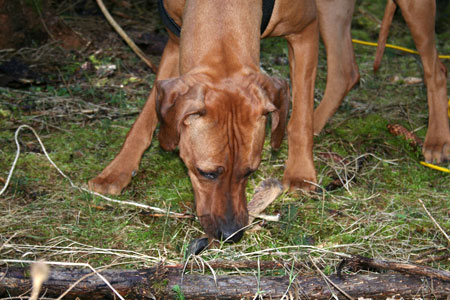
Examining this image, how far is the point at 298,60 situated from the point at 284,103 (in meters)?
0.96

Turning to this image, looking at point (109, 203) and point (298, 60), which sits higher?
point (298, 60)

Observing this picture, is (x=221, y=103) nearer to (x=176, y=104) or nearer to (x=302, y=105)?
(x=176, y=104)

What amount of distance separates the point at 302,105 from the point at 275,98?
3.14ft

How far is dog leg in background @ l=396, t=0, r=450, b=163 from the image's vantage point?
429 cm

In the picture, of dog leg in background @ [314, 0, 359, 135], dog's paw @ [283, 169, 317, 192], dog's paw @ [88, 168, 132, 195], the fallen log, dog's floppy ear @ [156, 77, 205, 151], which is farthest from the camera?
dog leg in background @ [314, 0, 359, 135]

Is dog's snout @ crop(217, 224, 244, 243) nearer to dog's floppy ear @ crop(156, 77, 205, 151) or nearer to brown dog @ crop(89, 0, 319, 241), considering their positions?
brown dog @ crop(89, 0, 319, 241)

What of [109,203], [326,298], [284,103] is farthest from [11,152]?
[326,298]

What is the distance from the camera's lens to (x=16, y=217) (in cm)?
310

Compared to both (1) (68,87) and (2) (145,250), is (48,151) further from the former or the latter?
(2) (145,250)

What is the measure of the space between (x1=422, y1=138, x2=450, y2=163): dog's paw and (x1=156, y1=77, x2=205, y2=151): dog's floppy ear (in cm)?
227

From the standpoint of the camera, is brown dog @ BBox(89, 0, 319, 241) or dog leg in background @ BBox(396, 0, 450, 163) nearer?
brown dog @ BBox(89, 0, 319, 241)

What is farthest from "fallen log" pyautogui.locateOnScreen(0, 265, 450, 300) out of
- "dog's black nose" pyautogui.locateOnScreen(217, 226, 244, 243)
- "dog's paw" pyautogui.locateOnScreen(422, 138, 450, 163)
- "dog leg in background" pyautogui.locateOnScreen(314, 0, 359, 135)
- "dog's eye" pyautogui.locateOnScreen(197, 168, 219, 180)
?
"dog leg in background" pyautogui.locateOnScreen(314, 0, 359, 135)

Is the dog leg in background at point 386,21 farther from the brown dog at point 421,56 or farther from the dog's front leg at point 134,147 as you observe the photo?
the dog's front leg at point 134,147

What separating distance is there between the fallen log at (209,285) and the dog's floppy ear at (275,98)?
0.98 m
